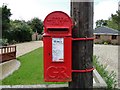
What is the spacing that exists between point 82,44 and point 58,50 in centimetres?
33

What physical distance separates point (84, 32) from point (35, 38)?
61012 millimetres

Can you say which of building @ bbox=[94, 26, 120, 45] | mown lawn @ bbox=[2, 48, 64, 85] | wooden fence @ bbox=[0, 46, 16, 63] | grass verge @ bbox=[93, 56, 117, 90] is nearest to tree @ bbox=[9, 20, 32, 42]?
building @ bbox=[94, 26, 120, 45]

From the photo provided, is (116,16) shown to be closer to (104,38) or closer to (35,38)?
(104,38)

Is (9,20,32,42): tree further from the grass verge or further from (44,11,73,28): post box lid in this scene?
(44,11,73,28): post box lid

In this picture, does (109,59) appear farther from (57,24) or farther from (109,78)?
(57,24)

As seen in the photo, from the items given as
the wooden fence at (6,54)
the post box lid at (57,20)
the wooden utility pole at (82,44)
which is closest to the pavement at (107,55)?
the wooden fence at (6,54)

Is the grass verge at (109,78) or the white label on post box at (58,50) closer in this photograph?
the white label on post box at (58,50)

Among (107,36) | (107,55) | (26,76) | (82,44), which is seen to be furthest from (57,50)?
(107,36)

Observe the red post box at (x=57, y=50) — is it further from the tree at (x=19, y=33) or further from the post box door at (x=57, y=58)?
the tree at (x=19, y=33)

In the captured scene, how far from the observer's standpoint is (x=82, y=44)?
3383 mm

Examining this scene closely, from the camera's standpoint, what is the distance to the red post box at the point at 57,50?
334 cm

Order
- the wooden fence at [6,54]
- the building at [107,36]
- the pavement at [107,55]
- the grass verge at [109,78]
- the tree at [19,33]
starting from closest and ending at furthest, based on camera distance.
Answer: the grass verge at [109,78] < the pavement at [107,55] < the wooden fence at [6,54] < the tree at [19,33] < the building at [107,36]

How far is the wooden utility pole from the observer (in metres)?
3.30

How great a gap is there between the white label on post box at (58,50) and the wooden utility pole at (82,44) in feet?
0.58
